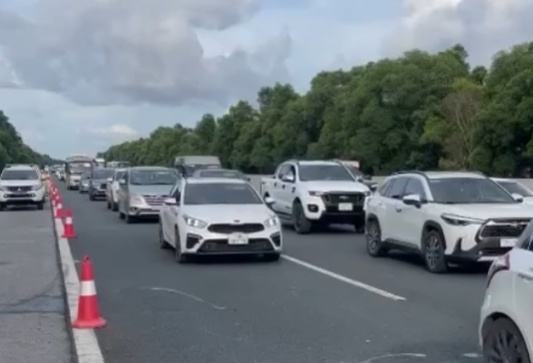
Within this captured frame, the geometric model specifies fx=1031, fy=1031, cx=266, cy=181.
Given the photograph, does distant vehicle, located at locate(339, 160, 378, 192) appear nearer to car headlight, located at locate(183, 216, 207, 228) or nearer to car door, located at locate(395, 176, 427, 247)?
car door, located at locate(395, 176, 427, 247)

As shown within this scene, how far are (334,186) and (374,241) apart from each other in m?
6.05

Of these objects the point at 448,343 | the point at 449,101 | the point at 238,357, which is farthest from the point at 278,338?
the point at 449,101

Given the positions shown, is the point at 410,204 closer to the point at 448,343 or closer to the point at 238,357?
the point at 448,343

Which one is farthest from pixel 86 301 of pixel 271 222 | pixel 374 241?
pixel 374 241

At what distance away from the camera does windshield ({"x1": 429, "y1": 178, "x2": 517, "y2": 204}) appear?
16891 mm

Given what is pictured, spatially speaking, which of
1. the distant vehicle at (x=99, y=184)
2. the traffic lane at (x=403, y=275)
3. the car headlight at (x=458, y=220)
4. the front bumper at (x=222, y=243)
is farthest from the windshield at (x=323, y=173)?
the distant vehicle at (x=99, y=184)

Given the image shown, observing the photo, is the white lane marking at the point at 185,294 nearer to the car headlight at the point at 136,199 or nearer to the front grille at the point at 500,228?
the front grille at the point at 500,228

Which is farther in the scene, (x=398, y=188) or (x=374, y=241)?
(x=374, y=241)

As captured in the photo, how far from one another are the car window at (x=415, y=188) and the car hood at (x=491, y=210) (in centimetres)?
102

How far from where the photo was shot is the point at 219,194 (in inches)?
747

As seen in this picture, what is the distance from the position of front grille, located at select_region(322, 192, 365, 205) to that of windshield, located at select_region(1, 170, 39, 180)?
65.5 feet

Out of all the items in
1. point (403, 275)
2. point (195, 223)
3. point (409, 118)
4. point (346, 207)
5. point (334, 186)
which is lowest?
point (403, 275)

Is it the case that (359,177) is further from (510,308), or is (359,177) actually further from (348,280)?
(510,308)

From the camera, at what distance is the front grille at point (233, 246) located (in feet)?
57.1
